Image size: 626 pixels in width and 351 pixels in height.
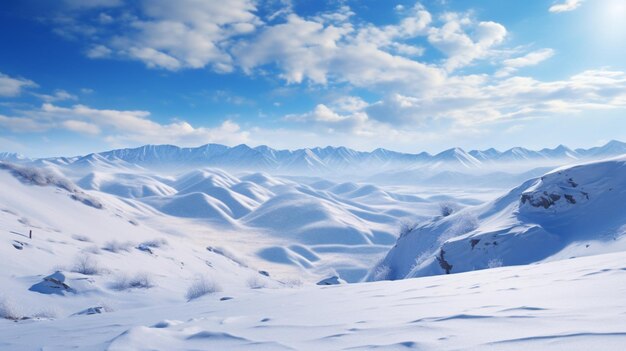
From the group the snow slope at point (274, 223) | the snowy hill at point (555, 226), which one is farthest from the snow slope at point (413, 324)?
the snow slope at point (274, 223)

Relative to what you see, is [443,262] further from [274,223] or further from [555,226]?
[274,223]

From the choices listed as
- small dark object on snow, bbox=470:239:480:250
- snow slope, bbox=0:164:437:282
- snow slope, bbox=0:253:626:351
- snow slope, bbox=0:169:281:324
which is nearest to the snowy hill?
small dark object on snow, bbox=470:239:480:250

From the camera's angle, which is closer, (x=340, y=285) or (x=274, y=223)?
(x=340, y=285)

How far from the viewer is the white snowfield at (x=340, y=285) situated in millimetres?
4246

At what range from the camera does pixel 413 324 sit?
450cm

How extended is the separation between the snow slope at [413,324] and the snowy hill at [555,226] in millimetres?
17628

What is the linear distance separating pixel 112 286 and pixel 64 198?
2958 cm

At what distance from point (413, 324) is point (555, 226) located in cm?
2585

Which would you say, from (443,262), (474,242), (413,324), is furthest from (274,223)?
(413,324)

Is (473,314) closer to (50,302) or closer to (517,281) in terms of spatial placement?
(517,281)

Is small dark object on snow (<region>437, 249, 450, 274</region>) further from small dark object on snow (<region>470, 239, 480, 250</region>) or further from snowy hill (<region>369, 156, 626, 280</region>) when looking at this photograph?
small dark object on snow (<region>470, 239, 480, 250</region>)

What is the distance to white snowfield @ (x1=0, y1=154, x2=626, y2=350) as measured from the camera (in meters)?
4.25

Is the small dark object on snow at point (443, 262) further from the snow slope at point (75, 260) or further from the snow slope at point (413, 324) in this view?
the snow slope at point (413, 324)

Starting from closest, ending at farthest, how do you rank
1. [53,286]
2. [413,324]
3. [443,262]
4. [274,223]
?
[413,324], [53,286], [443,262], [274,223]
